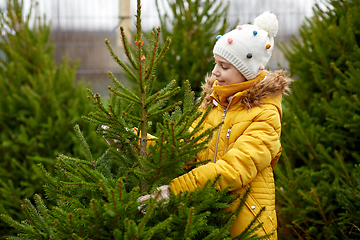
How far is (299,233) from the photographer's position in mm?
2672

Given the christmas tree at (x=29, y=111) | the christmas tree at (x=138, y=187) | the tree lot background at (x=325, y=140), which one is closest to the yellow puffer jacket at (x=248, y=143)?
the christmas tree at (x=138, y=187)

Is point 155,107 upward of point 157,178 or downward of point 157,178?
upward

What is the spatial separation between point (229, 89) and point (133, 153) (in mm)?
649

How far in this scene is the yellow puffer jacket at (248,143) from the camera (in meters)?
1.59

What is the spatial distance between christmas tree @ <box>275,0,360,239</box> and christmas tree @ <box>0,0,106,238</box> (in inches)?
76.5

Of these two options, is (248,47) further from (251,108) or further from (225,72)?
(251,108)

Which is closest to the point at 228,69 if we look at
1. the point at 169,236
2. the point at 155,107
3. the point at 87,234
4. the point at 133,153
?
the point at 155,107

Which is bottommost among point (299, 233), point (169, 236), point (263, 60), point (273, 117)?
point (299, 233)

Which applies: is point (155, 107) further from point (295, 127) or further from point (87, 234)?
point (295, 127)

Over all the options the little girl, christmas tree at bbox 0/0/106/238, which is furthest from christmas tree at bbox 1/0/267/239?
christmas tree at bbox 0/0/106/238

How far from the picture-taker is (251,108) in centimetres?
181

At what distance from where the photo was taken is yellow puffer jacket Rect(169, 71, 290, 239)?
159 cm

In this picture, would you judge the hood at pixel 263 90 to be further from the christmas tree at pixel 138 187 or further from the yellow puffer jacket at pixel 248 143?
the christmas tree at pixel 138 187

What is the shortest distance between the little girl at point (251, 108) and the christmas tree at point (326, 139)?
759mm
